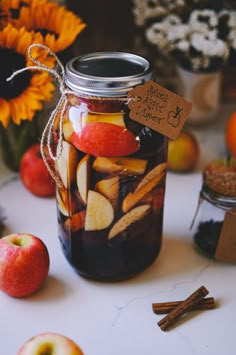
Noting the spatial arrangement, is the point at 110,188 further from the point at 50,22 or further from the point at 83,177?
the point at 50,22

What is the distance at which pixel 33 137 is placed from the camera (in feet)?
3.31

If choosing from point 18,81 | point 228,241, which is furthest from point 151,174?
point 18,81

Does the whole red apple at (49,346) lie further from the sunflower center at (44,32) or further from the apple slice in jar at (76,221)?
the sunflower center at (44,32)

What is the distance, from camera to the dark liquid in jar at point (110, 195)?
2.23ft

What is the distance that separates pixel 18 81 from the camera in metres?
0.85

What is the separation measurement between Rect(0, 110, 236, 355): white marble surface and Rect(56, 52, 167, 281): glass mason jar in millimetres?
32

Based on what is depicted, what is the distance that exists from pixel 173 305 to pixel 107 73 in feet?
1.05

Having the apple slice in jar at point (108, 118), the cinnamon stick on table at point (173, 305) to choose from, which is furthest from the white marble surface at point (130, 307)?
the apple slice in jar at point (108, 118)

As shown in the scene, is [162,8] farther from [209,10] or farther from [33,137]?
[33,137]

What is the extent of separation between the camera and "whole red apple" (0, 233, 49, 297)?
0.71 meters

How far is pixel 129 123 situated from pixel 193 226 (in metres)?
0.27

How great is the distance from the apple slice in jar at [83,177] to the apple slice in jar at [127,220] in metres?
0.05

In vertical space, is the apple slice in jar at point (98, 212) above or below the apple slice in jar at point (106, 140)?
below

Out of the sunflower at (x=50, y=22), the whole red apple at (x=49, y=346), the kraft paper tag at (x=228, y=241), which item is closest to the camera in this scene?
the whole red apple at (x=49, y=346)
